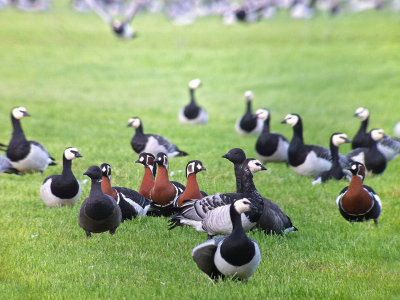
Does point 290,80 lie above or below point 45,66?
above

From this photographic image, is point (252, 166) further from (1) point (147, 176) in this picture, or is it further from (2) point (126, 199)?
(1) point (147, 176)

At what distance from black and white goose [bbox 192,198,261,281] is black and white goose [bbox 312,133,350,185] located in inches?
253

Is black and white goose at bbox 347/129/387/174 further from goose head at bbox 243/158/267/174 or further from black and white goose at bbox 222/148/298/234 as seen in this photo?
goose head at bbox 243/158/267/174

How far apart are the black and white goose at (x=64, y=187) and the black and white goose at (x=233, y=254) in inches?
165

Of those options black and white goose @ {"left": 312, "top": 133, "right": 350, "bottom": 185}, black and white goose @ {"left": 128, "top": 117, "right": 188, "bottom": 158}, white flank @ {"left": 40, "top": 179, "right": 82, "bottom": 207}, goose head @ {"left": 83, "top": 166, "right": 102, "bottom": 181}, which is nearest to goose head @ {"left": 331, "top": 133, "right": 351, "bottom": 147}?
black and white goose @ {"left": 312, "top": 133, "right": 350, "bottom": 185}

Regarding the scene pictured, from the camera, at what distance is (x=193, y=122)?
2153 centimetres

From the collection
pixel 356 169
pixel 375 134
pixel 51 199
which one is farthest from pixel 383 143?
pixel 51 199

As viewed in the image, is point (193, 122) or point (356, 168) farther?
point (193, 122)

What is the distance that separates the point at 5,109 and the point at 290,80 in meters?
16.3

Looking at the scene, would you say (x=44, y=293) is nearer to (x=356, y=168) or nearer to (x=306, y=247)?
(x=306, y=247)

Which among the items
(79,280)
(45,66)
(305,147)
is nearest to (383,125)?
(305,147)

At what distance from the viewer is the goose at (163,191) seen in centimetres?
981

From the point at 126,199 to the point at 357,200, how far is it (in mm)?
3861

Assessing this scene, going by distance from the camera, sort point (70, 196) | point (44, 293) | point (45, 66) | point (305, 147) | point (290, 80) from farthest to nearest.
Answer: point (45, 66) < point (290, 80) < point (305, 147) < point (70, 196) < point (44, 293)
